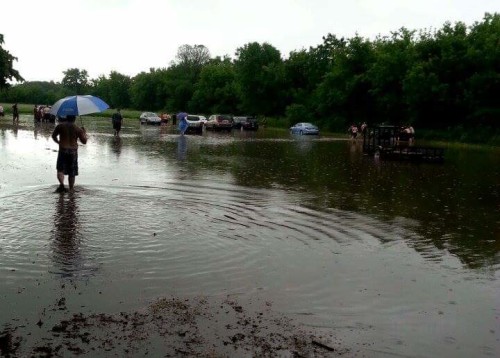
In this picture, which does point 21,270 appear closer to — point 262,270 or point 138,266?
point 138,266

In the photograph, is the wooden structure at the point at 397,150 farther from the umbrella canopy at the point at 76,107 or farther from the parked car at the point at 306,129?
the parked car at the point at 306,129

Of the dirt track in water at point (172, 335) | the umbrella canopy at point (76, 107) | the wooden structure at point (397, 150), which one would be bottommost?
the dirt track in water at point (172, 335)

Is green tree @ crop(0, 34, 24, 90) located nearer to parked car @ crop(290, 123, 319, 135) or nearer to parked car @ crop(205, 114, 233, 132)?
parked car @ crop(205, 114, 233, 132)

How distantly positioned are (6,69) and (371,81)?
123 ft

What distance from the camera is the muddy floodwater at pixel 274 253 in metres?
5.42

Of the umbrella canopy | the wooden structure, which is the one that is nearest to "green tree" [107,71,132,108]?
the wooden structure

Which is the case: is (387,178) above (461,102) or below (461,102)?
below

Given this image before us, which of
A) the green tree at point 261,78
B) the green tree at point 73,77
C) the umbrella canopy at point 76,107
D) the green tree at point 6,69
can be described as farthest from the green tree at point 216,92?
the umbrella canopy at point 76,107

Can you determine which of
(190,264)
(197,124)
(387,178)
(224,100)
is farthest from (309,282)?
(224,100)

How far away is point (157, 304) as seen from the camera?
5.63m

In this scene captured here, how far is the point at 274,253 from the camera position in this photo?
7828mm

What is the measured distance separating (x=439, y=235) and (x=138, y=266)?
17.7ft

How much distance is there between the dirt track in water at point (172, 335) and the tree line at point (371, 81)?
42.4 metres

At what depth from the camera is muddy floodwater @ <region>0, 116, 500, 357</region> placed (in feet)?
17.8
